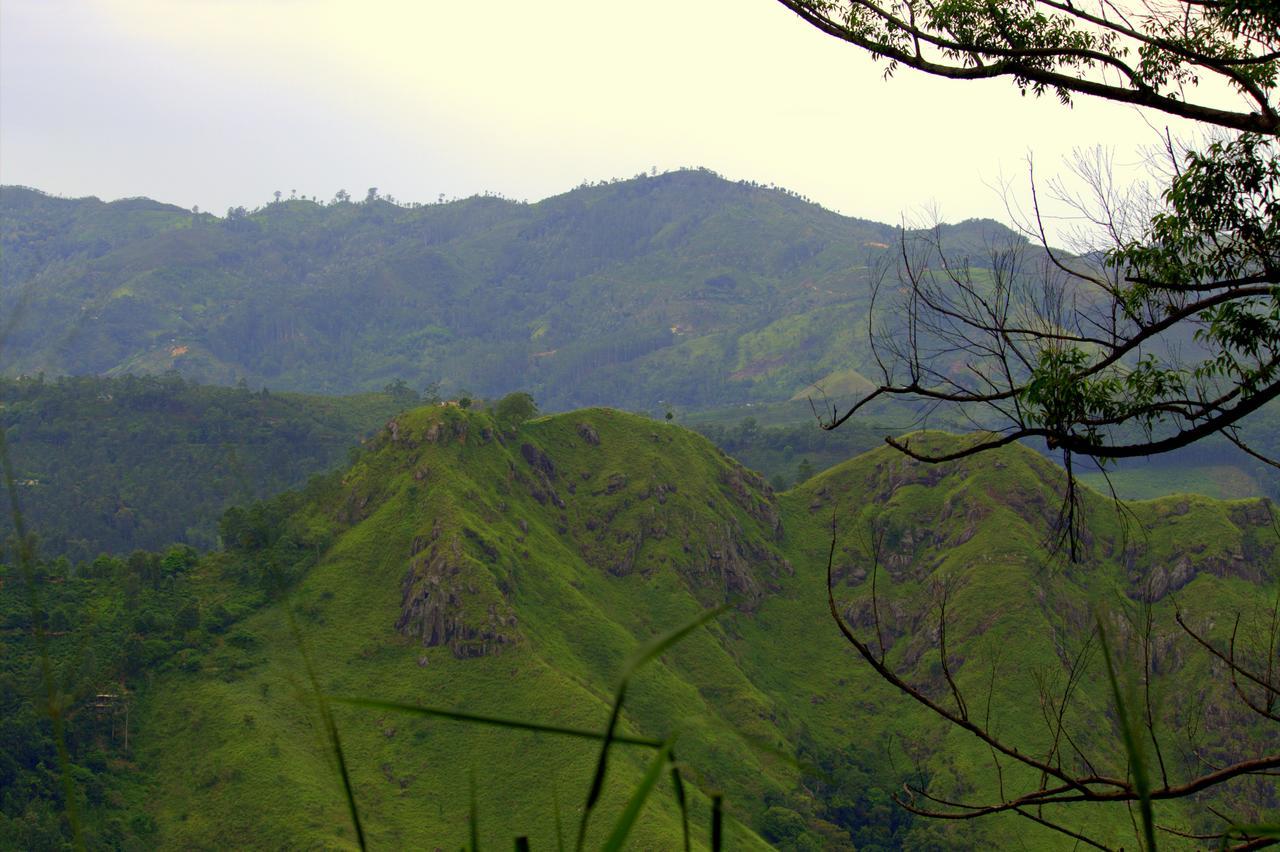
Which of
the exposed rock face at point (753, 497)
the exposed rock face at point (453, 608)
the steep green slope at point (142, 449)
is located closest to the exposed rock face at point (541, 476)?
the exposed rock face at point (453, 608)

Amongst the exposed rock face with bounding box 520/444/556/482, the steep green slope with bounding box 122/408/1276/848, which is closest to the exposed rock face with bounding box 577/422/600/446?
the steep green slope with bounding box 122/408/1276/848

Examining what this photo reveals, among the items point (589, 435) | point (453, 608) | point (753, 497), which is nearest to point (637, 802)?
point (453, 608)

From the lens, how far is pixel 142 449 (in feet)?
513

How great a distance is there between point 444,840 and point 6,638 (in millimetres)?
32983

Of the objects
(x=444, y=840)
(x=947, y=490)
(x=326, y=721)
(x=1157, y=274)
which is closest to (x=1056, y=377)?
(x=1157, y=274)

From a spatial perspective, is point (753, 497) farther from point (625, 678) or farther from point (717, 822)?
point (625, 678)

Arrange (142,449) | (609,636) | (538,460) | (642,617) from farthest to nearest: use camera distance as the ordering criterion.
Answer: (142,449) → (538,460) → (642,617) → (609,636)

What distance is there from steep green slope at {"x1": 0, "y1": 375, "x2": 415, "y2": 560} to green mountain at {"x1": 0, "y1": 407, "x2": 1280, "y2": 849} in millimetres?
47116

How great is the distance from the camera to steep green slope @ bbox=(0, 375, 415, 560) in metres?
140

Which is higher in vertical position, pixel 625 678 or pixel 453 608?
pixel 625 678

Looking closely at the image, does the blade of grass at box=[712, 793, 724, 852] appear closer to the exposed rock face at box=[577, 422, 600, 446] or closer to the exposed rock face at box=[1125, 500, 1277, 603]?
the exposed rock face at box=[1125, 500, 1277, 603]

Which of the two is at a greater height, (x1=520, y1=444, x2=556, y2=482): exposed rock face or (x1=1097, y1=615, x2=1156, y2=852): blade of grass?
(x1=1097, y1=615, x2=1156, y2=852): blade of grass

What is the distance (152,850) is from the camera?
63.0m

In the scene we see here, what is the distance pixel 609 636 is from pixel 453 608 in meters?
12.9
